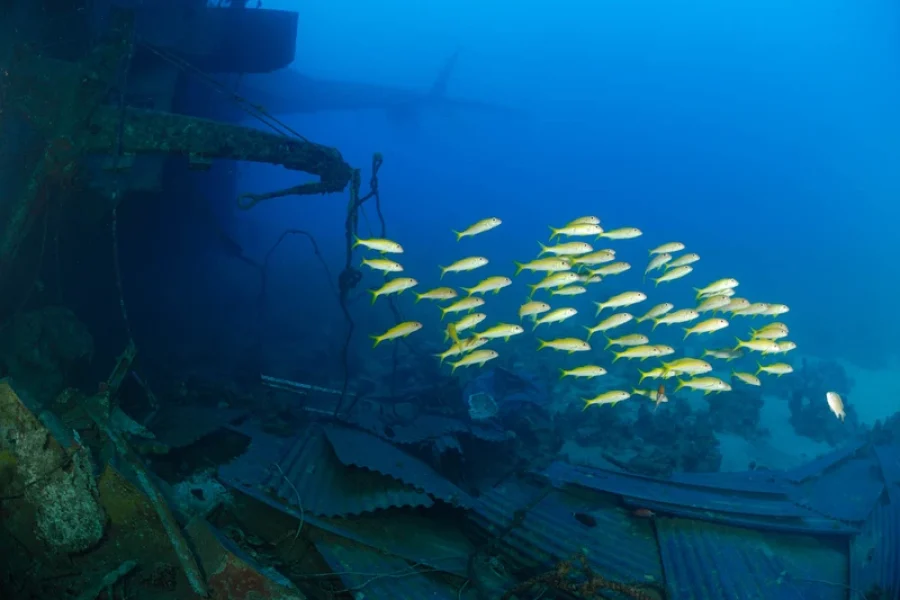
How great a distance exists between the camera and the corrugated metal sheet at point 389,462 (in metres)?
5.22

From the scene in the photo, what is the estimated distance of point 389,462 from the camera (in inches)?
218

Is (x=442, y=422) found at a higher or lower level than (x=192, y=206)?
lower

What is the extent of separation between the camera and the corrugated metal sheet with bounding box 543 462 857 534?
5.62 metres

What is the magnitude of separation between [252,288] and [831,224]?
109434mm

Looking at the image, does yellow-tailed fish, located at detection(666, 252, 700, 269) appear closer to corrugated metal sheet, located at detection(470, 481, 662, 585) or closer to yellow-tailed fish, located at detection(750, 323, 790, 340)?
yellow-tailed fish, located at detection(750, 323, 790, 340)

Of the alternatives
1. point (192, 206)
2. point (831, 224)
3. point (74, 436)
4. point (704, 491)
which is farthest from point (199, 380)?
point (831, 224)

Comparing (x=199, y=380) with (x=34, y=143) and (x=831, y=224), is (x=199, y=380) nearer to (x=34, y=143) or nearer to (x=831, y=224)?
(x=34, y=143)

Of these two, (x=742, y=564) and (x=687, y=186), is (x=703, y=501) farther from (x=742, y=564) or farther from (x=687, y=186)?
(x=687, y=186)

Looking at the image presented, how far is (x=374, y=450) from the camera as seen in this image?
5809 millimetres

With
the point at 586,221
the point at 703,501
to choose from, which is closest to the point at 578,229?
the point at 586,221

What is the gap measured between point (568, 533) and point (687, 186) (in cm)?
14091

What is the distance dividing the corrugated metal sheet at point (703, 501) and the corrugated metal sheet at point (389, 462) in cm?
166

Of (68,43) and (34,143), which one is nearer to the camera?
(34,143)

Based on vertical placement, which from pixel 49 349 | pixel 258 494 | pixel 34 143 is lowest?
pixel 258 494
